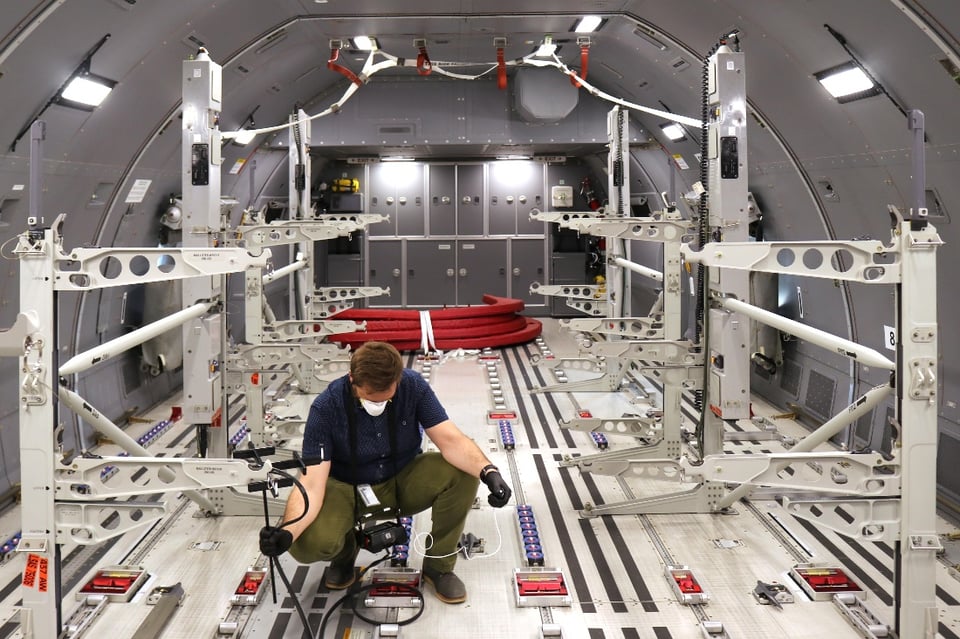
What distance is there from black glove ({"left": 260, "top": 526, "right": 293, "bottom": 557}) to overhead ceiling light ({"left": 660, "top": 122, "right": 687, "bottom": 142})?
7152 millimetres

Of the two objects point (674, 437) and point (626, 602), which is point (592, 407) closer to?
point (674, 437)

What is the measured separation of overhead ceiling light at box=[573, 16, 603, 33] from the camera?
770cm

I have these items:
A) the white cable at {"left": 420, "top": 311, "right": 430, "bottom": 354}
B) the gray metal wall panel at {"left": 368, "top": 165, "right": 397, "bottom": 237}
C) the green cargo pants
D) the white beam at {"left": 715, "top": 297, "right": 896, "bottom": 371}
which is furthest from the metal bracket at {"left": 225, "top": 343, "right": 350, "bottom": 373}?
the gray metal wall panel at {"left": 368, "top": 165, "right": 397, "bottom": 237}

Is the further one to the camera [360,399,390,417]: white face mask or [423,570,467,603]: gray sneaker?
[423,570,467,603]: gray sneaker

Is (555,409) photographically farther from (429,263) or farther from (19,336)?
(429,263)

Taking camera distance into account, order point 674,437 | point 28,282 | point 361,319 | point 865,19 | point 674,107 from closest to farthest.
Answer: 1. point 28,282
2. point 865,19
3. point 674,437
4. point 674,107
5. point 361,319

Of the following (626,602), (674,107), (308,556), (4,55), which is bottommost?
(626,602)

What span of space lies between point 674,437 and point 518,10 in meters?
4.13

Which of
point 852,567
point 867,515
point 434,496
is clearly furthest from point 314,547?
point 852,567

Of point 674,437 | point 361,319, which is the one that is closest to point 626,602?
point 674,437

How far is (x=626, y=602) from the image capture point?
399 centimetres

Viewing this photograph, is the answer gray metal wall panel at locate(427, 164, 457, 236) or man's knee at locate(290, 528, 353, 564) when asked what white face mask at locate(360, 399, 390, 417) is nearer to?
man's knee at locate(290, 528, 353, 564)

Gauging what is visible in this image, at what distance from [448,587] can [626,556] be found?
110 centimetres

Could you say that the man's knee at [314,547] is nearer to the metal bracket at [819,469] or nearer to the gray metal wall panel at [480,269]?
the metal bracket at [819,469]
